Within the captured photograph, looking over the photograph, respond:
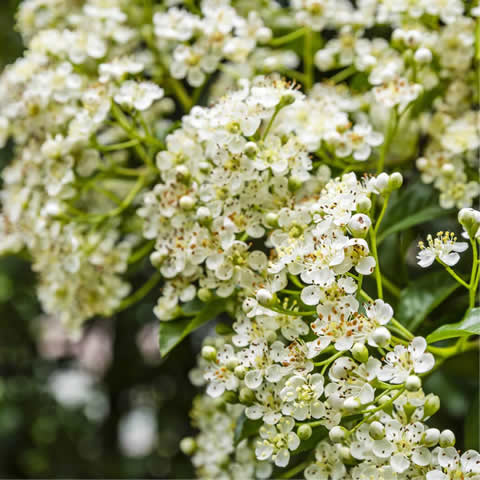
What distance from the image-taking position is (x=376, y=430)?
78cm

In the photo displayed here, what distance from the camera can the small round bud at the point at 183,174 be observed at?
1.03 meters

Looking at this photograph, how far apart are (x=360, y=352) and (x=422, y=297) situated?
0.29 meters

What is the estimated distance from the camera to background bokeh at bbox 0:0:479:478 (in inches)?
79.7

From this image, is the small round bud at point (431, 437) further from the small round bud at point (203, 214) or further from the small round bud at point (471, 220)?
the small round bud at point (203, 214)

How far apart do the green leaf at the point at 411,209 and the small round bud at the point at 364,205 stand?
0.22m

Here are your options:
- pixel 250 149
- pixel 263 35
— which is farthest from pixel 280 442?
pixel 263 35

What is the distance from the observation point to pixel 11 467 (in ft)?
7.38

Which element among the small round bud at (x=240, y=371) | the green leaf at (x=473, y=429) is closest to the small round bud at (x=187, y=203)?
the small round bud at (x=240, y=371)

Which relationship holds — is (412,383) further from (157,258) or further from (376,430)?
(157,258)

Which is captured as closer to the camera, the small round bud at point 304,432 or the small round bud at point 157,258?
the small round bud at point 304,432

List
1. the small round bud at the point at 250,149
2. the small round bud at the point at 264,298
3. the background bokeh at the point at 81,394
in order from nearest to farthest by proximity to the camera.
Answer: the small round bud at the point at 264,298 → the small round bud at the point at 250,149 → the background bokeh at the point at 81,394

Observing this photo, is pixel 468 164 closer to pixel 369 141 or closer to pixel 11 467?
pixel 369 141

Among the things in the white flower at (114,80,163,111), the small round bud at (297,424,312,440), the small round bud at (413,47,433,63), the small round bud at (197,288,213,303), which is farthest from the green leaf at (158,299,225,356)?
the small round bud at (413,47,433,63)

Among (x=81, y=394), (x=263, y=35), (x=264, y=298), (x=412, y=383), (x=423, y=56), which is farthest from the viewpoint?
(x=81, y=394)
